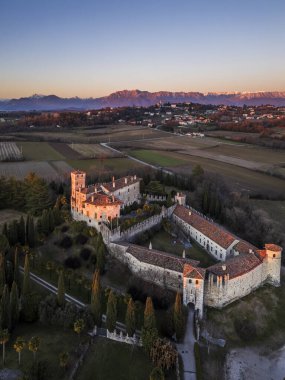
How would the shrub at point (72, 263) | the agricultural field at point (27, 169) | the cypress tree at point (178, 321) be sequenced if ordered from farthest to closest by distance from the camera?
the agricultural field at point (27, 169), the shrub at point (72, 263), the cypress tree at point (178, 321)

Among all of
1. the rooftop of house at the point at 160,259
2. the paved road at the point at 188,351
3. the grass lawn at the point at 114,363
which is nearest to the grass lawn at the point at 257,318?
the paved road at the point at 188,351

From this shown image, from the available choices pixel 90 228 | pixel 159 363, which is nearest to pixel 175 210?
pixel 90 228

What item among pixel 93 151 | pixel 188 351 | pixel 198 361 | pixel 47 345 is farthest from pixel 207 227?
pixel 93 151

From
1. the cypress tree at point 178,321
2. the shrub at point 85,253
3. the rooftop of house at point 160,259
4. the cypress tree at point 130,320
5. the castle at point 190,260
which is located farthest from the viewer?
the shrub at point 85,253

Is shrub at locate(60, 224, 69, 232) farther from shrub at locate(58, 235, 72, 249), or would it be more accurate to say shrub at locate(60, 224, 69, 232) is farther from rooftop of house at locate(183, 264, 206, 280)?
rooftop of house at locate(183, 264, 206, 280)

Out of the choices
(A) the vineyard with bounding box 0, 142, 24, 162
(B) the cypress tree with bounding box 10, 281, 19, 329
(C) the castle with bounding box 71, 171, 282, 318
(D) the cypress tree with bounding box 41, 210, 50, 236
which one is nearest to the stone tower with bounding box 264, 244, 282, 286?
(C) the castle with bounding box 71, 171, 282, 318

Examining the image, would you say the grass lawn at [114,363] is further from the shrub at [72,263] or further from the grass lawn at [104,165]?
the grass lawn at [104,165]
